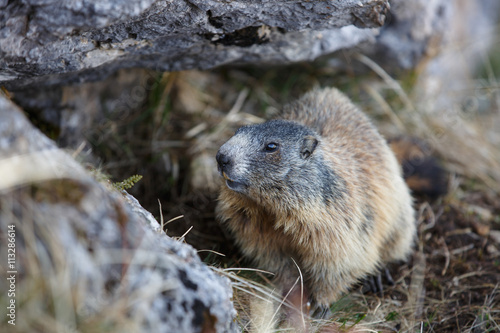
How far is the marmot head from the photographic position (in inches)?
141

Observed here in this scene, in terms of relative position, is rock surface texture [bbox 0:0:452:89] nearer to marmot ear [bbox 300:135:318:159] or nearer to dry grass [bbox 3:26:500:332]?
marmot ear [bbox 300:135:318:159]

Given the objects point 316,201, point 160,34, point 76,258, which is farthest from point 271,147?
point 76,258

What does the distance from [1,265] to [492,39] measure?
29.6 ft

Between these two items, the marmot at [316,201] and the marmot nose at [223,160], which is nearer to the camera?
the marmot nose at [223,160]

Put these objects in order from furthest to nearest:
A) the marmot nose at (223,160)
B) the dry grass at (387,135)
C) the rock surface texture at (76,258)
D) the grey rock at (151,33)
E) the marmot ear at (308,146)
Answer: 1. the dry grass at (387,135)
2. the marmot ear at (308,146)
3. the marmot nose at (223,160)
4. the grey rock at (151,33)
5. the rock surface texture at (76,258)

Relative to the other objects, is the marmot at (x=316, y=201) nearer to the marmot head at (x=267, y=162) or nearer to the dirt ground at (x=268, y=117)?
the marmot head at (x=267, y=162)

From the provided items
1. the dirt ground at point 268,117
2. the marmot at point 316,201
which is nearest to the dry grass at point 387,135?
the dirt ground at point 268,117

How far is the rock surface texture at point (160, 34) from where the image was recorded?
2.89m

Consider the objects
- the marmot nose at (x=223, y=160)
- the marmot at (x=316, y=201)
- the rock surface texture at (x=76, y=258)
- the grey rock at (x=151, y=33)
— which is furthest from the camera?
the marmot at (x=316, y=201)

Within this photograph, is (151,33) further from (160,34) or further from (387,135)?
(387,135)

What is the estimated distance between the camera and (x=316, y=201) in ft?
12.3

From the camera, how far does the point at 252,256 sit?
4.24 meters

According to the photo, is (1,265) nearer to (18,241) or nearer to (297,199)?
(18,241)

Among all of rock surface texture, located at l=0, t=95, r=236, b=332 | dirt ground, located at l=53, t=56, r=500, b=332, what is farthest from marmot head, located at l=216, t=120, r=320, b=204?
rock surface texture, located at l=0, t=95, r=236, b=332
